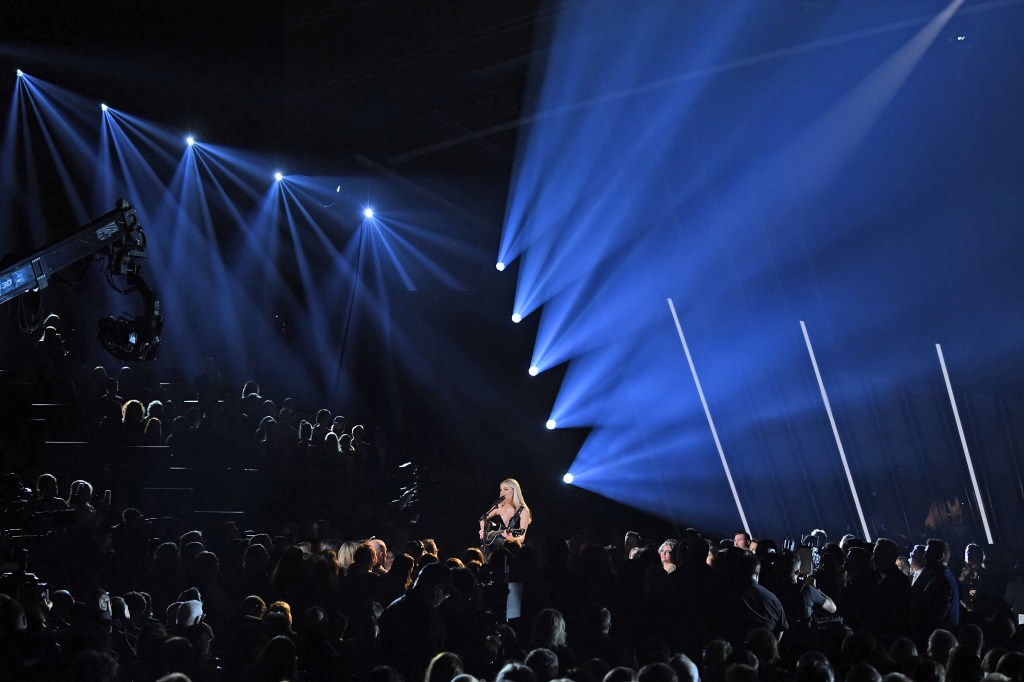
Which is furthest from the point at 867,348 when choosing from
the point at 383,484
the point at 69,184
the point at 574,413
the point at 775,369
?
the point at 69,184

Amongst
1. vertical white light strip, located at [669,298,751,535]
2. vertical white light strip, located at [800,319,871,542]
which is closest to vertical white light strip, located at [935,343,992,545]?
vertical white light strip, located at [800,319,871,542]

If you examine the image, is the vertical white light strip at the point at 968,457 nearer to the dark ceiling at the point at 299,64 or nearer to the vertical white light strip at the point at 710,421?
the vertical white light strip at the point at 710,421

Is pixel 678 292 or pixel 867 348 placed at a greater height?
pixel 678 292

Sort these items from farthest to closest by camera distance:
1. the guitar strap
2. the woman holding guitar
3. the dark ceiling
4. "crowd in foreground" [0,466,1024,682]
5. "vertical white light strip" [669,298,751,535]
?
1. "vertical white light strip" [669,298,751,535]
2. the dark ceiling
3. the guitar strap
4. the woman holding guitar
5. "crowd in foreground" [0,466,1024,682]

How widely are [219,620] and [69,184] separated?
35.4ft

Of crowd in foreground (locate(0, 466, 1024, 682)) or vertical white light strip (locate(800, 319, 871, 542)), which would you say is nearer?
crowd in foreground (locate(0, 466, 1024, 682))

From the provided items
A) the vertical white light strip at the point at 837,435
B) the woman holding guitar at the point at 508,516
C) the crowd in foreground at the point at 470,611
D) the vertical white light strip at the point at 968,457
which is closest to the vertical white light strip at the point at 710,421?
the vertical white light strip at the point at 837,435

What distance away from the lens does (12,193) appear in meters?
13.5

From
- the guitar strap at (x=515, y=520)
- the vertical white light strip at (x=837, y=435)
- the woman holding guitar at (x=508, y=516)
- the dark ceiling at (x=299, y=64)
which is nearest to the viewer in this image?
the woman holding guitar at (x=508, y=516)

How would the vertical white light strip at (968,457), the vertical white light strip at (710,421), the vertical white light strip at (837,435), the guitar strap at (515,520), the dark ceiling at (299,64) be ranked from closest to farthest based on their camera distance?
the guitar strap at (515,520)
the dark ceiling at (299,64)
the vertical white light strip at (710,421)
the vertical white light strip at (837,435)
the vertical white light strip at (968,457)

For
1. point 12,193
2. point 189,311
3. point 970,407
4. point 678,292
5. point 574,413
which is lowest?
point 970,407

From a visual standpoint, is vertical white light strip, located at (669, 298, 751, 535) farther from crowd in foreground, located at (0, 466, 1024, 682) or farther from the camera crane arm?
the camera crane arm

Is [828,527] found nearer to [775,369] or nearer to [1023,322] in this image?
[775,369]

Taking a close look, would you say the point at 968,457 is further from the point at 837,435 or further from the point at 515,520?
the point at 515,520
